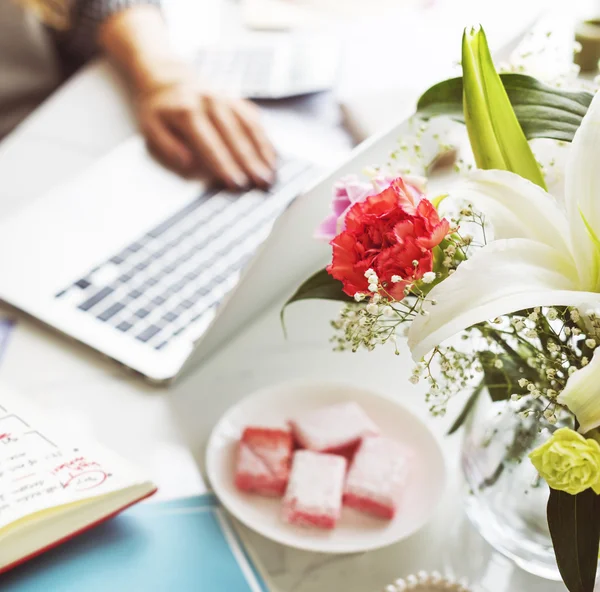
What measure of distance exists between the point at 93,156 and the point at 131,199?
138 mm

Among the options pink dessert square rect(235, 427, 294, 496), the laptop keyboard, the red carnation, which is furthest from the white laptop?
the red carnation

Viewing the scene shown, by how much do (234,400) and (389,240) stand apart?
1.18 feet

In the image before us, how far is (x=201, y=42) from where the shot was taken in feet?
4.09

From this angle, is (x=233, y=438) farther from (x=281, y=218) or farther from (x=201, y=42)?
(x=201, y=42)

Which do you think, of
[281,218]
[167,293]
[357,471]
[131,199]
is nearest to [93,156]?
[131,199]

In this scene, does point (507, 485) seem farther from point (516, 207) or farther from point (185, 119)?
point (185, 119)

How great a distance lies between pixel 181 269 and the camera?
80cm

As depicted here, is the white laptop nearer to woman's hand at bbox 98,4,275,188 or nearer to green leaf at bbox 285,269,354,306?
woman's hand at bbox 98,4,275,188

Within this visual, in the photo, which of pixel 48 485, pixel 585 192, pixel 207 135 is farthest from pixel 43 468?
pixel 207 135

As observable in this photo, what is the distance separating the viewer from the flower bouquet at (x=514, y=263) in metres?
0.36

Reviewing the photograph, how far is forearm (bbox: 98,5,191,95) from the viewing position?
42.4 inches

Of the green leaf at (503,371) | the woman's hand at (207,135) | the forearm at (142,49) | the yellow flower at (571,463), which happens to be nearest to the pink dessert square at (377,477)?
the green leaf at (503,371)

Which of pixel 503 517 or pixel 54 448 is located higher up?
pixel 54 448

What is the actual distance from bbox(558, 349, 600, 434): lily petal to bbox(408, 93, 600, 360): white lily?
0.03 meters
